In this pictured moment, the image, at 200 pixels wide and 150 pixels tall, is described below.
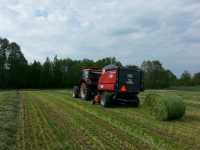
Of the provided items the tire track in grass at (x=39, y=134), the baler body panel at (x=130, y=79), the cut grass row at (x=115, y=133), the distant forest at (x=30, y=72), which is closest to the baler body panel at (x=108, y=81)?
the baler body panel at (x=130, y=79)

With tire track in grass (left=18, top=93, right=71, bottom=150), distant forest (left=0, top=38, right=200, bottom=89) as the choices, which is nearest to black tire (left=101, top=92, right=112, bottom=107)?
tire track in grass (left=18, top=93, right=71, bottom=150)

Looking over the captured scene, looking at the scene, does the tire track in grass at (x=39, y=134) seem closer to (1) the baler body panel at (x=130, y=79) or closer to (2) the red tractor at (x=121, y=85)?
(2) the red tractor at (x=121, y=85)

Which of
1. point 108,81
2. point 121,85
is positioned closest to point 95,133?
point 121,85

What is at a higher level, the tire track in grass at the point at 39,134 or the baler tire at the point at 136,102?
the baler tire at the point at 136,102

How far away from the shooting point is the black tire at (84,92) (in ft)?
70.2

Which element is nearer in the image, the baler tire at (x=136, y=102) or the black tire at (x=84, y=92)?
the baler tire at (x=136, y=102)

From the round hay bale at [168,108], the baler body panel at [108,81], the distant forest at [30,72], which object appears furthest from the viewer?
the distant forest at [30,72]

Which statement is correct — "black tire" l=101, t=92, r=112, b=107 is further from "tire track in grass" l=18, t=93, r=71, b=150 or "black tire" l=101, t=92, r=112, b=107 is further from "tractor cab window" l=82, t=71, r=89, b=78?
"tire track in grass" l=18, t=93, r=71, b=150

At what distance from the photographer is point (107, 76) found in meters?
17.5

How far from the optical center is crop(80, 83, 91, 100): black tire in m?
21.4

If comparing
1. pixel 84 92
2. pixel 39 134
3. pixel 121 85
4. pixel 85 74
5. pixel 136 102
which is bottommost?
pixel 39 134

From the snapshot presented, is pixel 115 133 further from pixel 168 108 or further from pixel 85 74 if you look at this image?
pixel 85 74

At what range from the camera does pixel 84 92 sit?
21922mm

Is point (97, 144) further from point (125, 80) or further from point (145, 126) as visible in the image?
point (125, 80)
